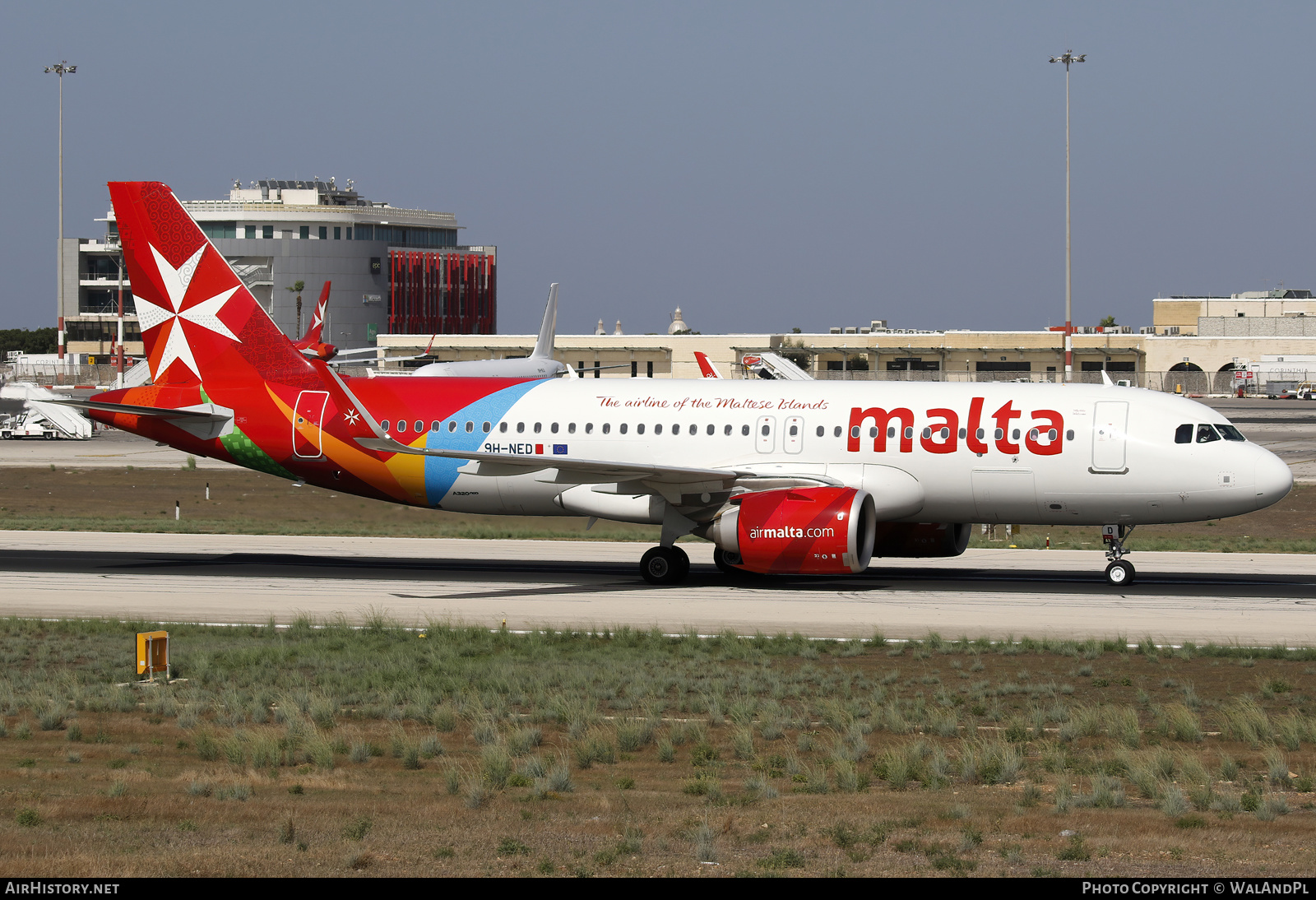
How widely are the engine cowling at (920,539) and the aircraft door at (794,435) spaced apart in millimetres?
2701

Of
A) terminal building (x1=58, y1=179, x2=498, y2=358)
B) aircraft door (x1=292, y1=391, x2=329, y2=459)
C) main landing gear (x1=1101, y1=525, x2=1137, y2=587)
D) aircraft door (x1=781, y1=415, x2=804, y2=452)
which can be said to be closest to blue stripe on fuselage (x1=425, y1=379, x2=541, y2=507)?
aircraft door (x1=292, y1=391, x2=329, y2=459)

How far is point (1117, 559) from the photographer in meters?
31.1

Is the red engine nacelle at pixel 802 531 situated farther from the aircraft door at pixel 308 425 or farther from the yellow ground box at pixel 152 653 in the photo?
the yellow ground box at pixel 152 653

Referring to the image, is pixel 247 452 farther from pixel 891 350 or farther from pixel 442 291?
pixel 442 291

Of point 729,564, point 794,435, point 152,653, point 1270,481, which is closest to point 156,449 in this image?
point 729,564

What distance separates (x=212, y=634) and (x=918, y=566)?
56.2ft

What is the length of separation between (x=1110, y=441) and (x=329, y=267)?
150142 millimetres

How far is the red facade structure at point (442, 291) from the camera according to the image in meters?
179

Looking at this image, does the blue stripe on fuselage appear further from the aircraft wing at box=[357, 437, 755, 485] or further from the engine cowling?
the engine cowling

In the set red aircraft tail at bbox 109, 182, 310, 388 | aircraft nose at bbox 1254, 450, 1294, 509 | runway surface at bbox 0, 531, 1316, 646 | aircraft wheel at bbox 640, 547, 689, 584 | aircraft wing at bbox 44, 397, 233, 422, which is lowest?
runway surface at bbox 0, 531, 1316, 646

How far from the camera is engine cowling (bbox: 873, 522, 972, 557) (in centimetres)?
3209

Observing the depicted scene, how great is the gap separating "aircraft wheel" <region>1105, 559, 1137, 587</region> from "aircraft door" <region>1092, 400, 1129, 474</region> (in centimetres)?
223

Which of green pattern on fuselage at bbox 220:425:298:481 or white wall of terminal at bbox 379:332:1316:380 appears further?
white wall of terminal at bbox 379:332:1316:380
